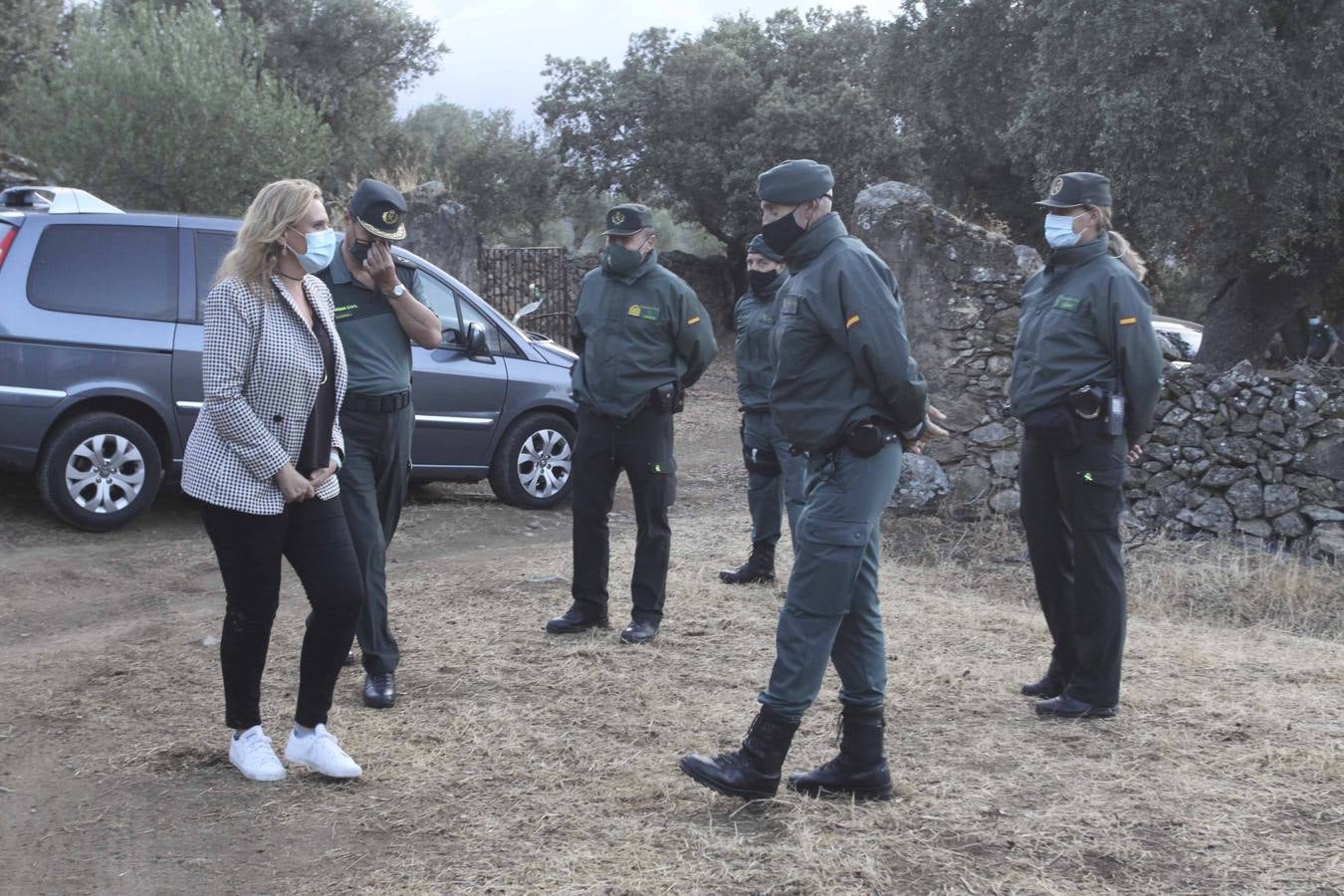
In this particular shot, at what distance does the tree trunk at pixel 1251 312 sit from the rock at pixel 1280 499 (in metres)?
5.42

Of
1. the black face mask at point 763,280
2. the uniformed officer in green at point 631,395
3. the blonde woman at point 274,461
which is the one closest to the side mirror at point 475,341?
the uniformed officer in green at point 631,395

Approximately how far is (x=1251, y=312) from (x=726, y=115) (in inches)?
498

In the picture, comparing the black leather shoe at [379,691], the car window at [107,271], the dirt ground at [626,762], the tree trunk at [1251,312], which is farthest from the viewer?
the tree trunk at [1251,312]

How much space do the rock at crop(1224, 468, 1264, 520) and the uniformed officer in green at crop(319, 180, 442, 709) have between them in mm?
7347

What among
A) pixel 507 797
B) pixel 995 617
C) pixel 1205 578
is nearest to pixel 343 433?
pixel 507 797

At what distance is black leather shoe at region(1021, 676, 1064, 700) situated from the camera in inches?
206

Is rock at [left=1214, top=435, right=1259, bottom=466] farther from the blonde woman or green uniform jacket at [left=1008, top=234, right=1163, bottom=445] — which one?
the blonde woman

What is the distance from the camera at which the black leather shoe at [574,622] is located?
6.18m

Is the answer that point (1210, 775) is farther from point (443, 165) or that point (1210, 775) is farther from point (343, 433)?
point (443, 165)

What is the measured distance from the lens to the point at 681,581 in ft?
24.5

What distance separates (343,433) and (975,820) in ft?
8.67

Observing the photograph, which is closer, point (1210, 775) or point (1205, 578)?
point (1210, 775)

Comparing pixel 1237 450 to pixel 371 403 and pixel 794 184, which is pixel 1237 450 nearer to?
pixel 794 184

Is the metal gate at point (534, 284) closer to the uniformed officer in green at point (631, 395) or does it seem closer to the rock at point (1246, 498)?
the rock at point (1246, 498)
